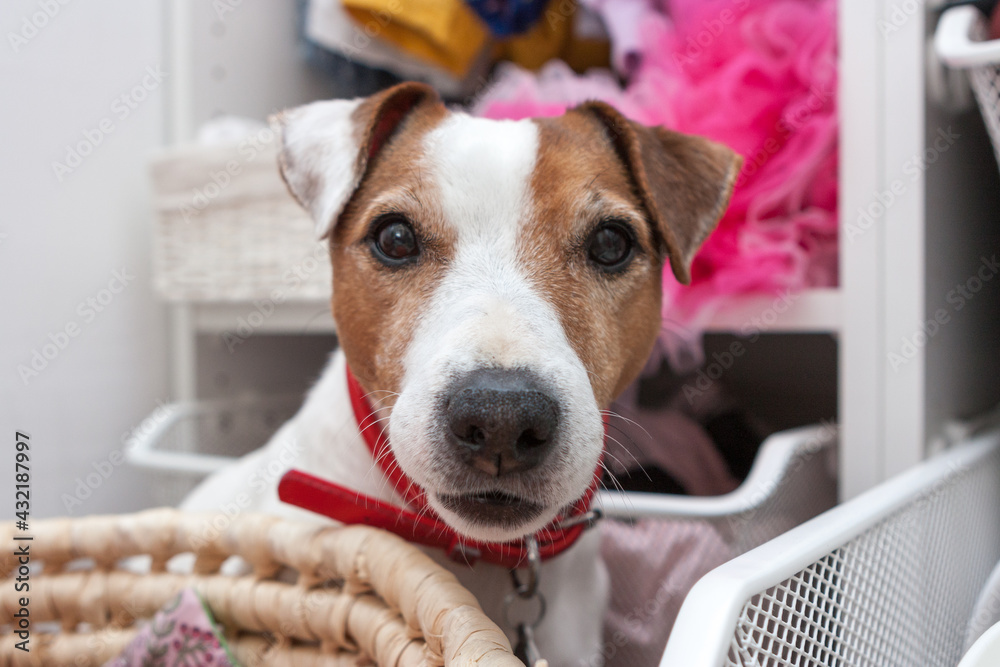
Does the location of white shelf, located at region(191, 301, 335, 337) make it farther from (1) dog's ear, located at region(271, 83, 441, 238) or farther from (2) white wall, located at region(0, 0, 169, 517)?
(1) dog's ear, located at region(271, 83, 441, 238)

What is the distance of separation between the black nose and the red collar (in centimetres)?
17

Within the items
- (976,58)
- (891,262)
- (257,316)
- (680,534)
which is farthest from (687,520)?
(257,316)

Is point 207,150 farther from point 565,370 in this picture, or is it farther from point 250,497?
point 565,370

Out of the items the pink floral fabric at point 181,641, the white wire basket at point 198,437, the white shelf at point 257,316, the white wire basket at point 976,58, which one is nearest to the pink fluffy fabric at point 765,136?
the white wire basket at point 976,58

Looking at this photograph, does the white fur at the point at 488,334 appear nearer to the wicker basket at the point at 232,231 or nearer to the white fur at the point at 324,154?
the white fur at the point at 324,154

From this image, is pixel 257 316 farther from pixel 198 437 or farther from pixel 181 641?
pixel 181 641

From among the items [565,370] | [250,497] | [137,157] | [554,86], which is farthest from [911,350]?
[137,157]

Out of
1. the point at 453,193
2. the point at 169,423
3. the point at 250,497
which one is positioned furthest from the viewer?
the point at 169,423

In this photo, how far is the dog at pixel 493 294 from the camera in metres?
0.63

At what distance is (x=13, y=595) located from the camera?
34.6 inches

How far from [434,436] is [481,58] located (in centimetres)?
156

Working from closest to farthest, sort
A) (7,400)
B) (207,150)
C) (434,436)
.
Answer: (434,436)
(7,400)
(207,150)

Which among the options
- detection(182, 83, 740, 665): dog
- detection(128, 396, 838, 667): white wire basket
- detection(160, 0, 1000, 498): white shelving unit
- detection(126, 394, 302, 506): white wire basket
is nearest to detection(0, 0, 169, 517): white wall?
detection(126, 394, 302, 506): white wire basket

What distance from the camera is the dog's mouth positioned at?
0.65 metres
